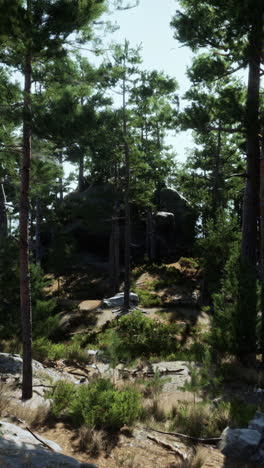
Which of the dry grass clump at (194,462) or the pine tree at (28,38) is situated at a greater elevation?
the pine tree at (28,38)

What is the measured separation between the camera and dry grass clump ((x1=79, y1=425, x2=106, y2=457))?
6.46m

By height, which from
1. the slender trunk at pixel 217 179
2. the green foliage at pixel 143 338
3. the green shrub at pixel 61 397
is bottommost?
the green foliage at pixel 143 338

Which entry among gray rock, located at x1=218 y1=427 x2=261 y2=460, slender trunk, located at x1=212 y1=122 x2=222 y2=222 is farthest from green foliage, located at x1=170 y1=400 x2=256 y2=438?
slender trunk, located at x1=212 y1=122 x2=222 y2=222

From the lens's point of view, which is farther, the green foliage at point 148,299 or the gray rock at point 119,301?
the green foliage at point 148,299

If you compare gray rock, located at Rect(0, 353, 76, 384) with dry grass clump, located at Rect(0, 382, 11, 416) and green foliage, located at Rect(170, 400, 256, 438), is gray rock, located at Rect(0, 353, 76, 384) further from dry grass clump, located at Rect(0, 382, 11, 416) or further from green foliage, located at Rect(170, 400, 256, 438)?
green foliage, located at Rect(170, 400, 256, 438)

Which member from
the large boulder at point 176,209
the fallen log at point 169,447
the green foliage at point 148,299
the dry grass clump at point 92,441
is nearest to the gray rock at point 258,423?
the fallen log at point 169,447


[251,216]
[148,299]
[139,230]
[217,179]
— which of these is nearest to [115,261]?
[148,299]

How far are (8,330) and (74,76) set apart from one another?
28.1 ft

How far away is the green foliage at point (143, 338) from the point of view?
16.4 meters

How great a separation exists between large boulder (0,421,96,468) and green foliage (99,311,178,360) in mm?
9059

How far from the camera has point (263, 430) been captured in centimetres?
709

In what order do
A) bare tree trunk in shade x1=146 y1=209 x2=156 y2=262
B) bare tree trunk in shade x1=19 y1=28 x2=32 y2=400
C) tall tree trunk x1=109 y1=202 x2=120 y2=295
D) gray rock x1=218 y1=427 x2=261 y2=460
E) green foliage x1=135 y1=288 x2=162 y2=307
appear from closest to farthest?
gray rock x1=218 y1=427 x2=261 y2=460
bare tree trunk in shade x1=19 y1=28 x2=32 y2=400
green foliage x1=135 y1=288 x2=162 y2=307
tall tree trunk x1=109 y1=202 x2=120 y2=295
bare tree trunk in shade x1=146 y1=209 x2=156 y2=262

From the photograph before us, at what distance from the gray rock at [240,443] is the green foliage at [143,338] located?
7965 millimetres

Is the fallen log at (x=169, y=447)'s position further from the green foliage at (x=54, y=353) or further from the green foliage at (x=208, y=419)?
the green foliage at (x=54, y=353)
